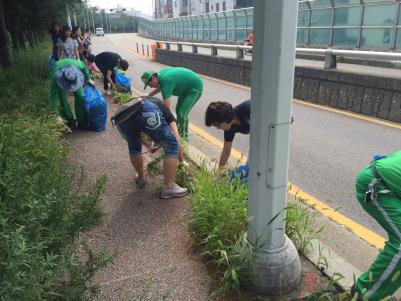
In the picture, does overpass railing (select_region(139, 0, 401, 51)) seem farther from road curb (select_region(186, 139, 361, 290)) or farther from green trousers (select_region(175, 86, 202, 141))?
road curb (select_region(186, 139, 361, 290))

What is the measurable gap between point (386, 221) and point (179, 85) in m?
3.79

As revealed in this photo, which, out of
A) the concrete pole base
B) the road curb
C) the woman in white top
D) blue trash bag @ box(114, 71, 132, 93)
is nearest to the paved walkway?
the concrete pole base

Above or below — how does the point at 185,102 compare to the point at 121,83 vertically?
above

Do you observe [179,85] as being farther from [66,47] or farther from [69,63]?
[66,47]

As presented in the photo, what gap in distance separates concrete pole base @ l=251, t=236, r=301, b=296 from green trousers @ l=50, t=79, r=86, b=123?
4843 millimetres

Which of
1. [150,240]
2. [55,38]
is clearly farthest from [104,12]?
[150,240]

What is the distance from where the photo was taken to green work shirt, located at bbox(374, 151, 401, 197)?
232 cm

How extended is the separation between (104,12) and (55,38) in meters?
107

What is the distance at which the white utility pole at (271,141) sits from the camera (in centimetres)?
209

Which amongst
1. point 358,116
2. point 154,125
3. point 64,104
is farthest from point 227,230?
point 358,116

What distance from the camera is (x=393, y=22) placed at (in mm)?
13055

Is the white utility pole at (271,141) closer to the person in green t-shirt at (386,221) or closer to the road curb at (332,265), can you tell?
the road curb at (332,265)

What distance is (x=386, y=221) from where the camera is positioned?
2363mm

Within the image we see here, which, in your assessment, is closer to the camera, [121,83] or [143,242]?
[143,242]
